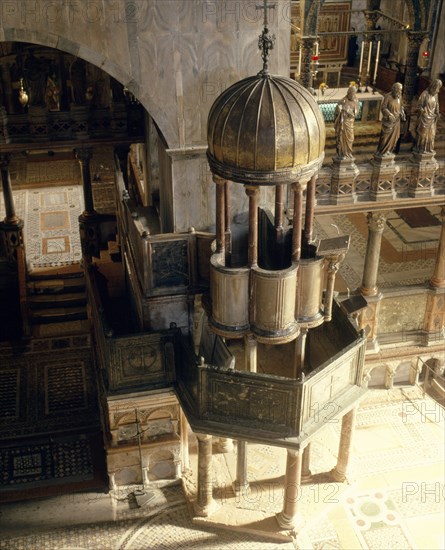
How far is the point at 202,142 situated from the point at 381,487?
494 cm

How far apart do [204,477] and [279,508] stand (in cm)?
110

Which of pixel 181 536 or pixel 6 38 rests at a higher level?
pixel 6 38

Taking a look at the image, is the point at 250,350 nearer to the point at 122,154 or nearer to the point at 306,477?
the point at 306,477

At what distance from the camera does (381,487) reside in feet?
32.1

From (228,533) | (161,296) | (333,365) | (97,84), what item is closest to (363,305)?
(333,365)

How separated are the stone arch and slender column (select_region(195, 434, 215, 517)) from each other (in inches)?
134

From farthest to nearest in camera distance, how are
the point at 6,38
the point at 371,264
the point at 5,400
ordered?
the point at 5,400 → the point at 371,264 → the point at 6,38

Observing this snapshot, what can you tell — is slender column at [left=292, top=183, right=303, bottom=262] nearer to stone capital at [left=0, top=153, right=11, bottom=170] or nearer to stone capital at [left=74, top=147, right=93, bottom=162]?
stone capital at [left=74, top=147, right=93, bottom=162]

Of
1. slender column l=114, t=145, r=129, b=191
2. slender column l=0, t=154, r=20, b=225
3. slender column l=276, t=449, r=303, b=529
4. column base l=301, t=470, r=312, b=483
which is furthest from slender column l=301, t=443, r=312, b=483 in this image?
slender column l=0, t=154, r=20, b=225

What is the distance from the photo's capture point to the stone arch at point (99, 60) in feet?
25.2

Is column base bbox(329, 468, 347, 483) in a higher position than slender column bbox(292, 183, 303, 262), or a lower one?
lower

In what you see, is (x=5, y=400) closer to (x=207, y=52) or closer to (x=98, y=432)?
(x=98, y=432)

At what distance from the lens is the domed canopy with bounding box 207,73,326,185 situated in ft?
22.4

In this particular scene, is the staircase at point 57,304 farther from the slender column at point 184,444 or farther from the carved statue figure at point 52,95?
the slender column at point 184,444
